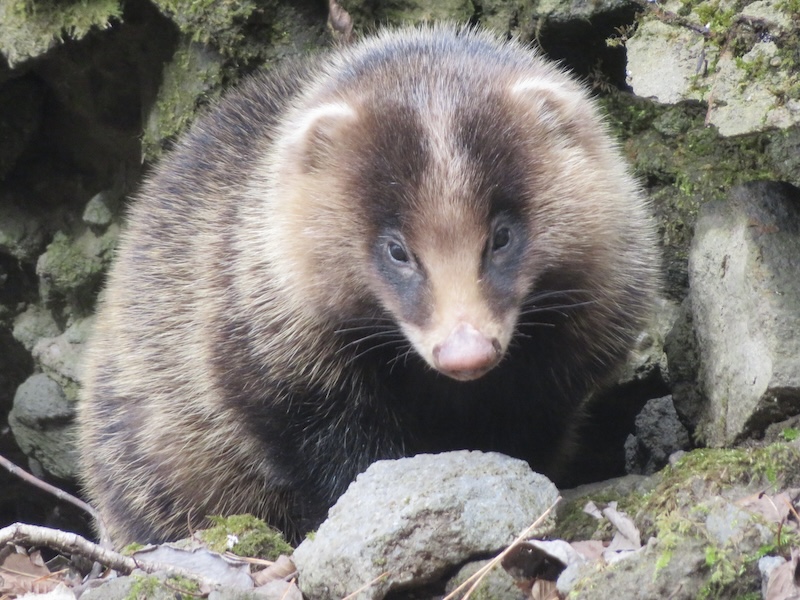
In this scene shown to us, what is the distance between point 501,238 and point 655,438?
6.88 feet

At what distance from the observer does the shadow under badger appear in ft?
12.0

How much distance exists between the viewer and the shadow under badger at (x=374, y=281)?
365 centimetres

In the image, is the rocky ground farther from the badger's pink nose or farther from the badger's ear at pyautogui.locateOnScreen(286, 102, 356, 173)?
the badger's ear at pyautogui.locateOnScreen(286, 102, 356, 173)

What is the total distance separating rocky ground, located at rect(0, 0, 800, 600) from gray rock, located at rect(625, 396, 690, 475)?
0.01 m

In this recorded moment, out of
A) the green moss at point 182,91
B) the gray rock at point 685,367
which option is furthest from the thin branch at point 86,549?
the green moss at point 182,91

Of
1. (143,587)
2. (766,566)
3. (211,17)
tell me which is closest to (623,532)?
(766,566)

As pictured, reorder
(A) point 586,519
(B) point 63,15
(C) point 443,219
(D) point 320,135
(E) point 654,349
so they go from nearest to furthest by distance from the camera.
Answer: (C) point 443,219 < (A) point 586,519 < (D) point 320,135 < (E) point 654,349 < (B) point 63,15

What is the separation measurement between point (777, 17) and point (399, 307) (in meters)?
1.92

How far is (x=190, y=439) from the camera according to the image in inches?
192

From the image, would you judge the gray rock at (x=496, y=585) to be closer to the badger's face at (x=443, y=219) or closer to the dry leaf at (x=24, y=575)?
the badger's face at (x=443, y=219)

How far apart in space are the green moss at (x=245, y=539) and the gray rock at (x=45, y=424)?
3.09 metres

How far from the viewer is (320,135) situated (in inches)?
157

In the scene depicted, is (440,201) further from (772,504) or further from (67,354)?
(67,354)

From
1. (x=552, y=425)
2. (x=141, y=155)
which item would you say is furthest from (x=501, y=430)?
(x=141, y=155)
